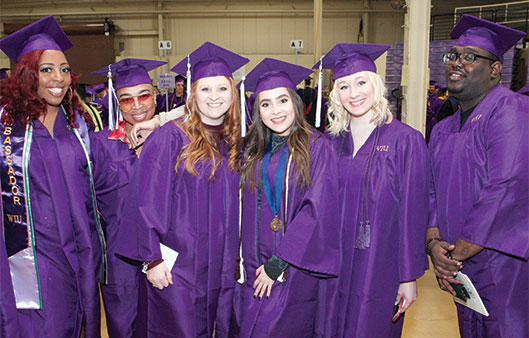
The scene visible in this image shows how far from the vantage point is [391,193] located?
2086 millimetres

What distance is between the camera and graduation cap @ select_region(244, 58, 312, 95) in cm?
221

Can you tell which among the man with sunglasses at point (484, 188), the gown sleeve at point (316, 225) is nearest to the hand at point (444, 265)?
the man with sunglasses at point (484, 188)

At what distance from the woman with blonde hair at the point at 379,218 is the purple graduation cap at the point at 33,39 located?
156 cm

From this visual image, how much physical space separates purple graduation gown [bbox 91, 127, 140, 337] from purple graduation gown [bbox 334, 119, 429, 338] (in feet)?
4.41

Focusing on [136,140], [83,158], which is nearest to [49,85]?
[83,158]

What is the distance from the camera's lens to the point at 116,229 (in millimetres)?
2584

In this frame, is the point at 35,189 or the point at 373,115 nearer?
the point at 35,189

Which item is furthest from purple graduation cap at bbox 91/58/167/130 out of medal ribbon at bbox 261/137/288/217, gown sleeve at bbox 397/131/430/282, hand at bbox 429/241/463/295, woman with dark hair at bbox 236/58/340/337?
hand at bbox 429/241/463/295

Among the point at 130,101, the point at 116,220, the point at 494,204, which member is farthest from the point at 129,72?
the point at 494,204

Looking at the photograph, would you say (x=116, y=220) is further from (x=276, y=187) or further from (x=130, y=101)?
(x=276, y=187)

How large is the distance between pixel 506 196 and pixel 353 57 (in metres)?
1.02

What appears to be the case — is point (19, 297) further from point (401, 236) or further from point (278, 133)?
point (401, 236)

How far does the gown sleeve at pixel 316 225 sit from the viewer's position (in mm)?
2010

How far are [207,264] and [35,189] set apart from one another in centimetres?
90
